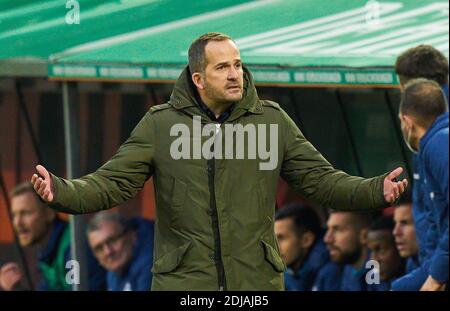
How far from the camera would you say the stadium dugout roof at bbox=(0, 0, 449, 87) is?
1220cm

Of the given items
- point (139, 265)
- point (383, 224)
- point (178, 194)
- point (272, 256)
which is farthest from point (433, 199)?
point (178, 194)

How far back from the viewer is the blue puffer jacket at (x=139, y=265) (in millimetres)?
12656

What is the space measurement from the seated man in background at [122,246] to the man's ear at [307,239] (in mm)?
1002

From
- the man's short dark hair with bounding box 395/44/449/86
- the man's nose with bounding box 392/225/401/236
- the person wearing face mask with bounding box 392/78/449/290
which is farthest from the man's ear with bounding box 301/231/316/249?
the man's short dark hair with bounding box 395/44/449/86

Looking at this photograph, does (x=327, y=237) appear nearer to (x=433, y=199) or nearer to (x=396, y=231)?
(x=396, y=231)

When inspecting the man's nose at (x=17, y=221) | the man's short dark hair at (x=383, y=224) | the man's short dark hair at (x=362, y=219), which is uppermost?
the man's nose at (x=17, y=221)

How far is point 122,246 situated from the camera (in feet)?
41.8

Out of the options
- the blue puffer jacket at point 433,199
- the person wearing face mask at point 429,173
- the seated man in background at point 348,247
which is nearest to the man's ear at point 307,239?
the seated man in background at point 348,247

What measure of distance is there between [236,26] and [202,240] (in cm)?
494

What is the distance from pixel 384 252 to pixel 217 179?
15.8ft

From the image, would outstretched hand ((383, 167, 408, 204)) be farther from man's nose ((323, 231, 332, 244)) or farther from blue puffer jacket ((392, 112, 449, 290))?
man's nose ((323, 231, 332, 244))

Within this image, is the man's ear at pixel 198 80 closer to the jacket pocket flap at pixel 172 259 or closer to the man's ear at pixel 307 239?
the jacket pocket flap at pixel 172 259
